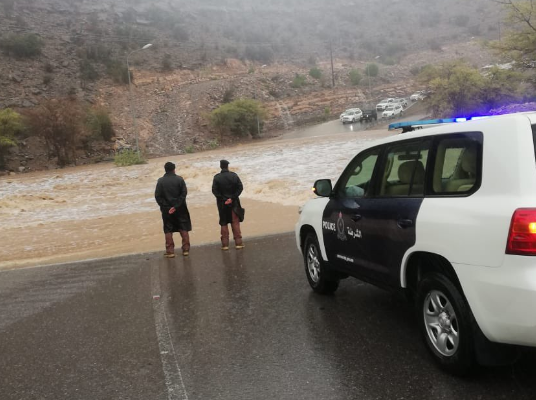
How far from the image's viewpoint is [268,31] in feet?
381

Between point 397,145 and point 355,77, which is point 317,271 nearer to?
point 397,145

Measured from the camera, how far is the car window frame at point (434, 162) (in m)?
3.37

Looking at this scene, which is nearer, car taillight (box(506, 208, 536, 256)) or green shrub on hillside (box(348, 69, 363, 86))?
car taillight (box(506, 208, 536, 256))

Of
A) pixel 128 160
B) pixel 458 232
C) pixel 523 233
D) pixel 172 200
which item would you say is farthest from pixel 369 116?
pixel 523 233

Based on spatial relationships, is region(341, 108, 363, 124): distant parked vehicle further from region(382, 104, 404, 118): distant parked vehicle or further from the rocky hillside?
the rocky hillside

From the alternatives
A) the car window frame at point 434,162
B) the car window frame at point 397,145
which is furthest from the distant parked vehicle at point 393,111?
the car window frame at point 434,162

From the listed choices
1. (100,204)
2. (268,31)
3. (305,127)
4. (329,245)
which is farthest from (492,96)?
(268,31)

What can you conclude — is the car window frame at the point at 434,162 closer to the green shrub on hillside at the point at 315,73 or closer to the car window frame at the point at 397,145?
the car window frame at the point at 397,145

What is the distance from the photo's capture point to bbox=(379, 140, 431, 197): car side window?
404 centimetres

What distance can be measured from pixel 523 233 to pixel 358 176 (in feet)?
8.37

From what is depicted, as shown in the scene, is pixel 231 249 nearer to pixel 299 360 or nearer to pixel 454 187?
pixel 299 360

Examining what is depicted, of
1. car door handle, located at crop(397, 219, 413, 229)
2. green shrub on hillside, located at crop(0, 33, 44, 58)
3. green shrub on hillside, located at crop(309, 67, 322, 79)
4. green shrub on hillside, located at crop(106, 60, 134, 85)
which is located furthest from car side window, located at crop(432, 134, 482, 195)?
green shrub on hillside, located at crop(309, 67, 322, 79)

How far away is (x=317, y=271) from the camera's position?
6.00 metres

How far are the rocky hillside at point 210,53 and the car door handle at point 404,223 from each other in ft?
149
